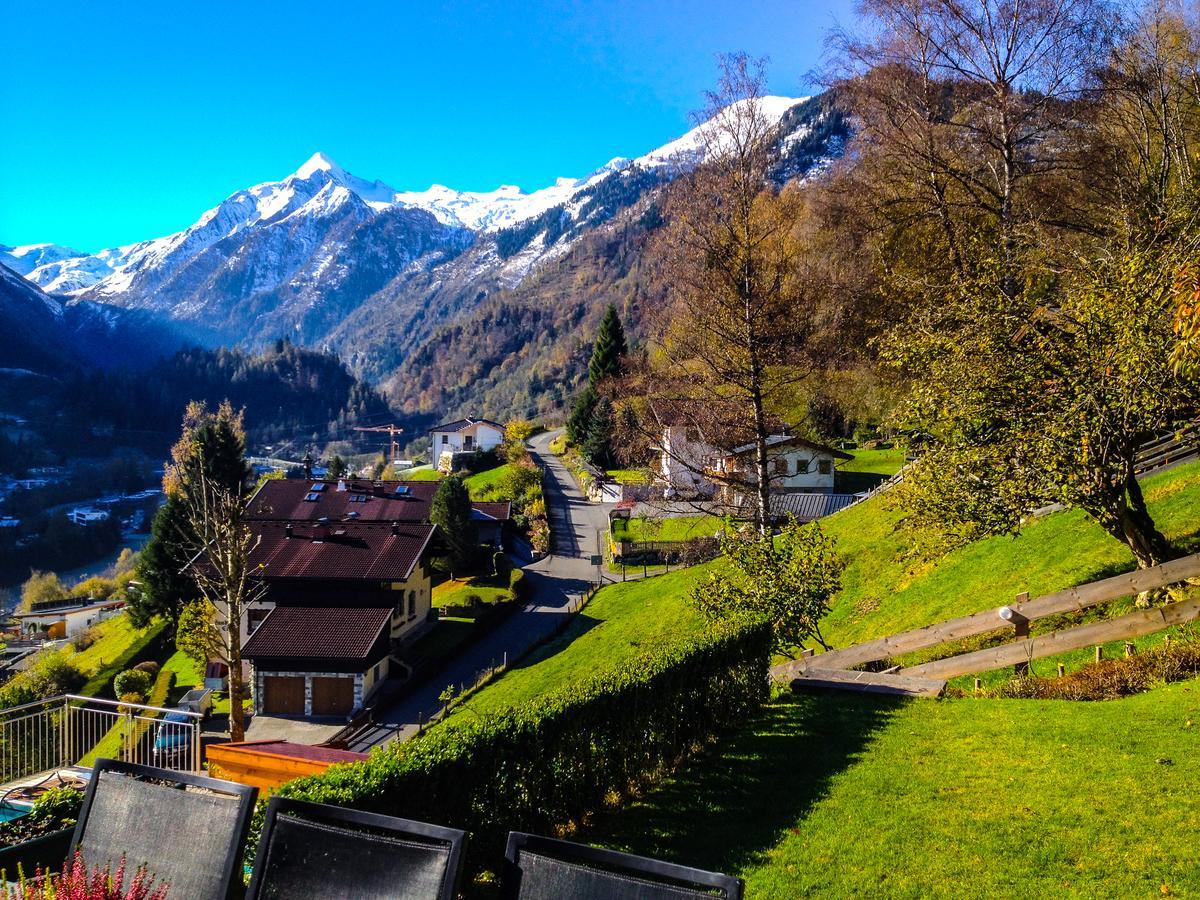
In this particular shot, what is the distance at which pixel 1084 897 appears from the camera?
5352 mm

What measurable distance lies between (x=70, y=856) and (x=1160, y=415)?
12787 millimetres

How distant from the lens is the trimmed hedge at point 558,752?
6.79m

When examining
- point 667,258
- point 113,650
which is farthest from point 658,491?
point 113,650

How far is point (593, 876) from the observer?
130 inches

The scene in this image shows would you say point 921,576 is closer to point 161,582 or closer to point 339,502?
point 339,502

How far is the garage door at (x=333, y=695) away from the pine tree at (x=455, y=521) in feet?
58.4

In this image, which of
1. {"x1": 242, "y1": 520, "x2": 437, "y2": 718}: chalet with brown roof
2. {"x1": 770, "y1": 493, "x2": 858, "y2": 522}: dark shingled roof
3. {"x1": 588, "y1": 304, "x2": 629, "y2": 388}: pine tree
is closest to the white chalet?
{"x1": 588, "y1": 304, "x2": 629, "y2": 388}: pine tree

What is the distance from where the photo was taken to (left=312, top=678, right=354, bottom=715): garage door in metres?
32.4

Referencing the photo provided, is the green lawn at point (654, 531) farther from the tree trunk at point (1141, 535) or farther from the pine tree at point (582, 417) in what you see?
the tree trunk at point (1141, 535)

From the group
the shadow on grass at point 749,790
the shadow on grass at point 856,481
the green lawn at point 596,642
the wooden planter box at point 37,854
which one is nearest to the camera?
the wooden planter box at point 37,854

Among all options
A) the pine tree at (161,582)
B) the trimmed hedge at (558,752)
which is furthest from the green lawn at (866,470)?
the pine tree at (161,582)

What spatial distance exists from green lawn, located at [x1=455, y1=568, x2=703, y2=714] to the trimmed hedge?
8203 millimetres

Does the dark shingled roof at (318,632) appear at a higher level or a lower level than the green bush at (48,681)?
higher

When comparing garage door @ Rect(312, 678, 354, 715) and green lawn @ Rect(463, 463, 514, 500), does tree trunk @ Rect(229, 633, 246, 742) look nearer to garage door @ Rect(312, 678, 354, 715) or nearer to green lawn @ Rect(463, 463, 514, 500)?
garage door @ Rect(312, 678, 354, 715)
